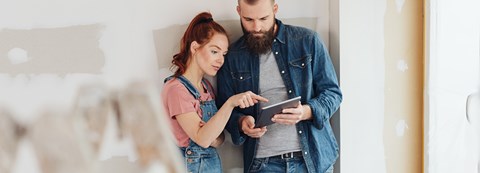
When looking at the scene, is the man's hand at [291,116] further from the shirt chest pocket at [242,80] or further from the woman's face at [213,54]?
the woman's face at [213,54]

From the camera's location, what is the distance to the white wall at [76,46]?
5.92ft

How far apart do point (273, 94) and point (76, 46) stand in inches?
27.7

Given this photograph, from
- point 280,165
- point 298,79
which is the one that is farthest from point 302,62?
point 280,165

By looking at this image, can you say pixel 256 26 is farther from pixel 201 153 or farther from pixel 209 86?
pixel 201 153

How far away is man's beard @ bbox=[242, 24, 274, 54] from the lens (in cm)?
207

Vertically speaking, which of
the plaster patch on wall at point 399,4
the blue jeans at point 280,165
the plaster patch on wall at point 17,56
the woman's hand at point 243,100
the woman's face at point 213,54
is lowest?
the blue jeans at point 280,165

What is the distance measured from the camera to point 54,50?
1.84 meters

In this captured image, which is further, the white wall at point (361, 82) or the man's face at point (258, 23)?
the white wall at point (361, 82)

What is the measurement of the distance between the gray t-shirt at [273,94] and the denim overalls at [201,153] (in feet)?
0.65

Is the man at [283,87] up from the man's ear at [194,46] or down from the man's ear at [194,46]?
down

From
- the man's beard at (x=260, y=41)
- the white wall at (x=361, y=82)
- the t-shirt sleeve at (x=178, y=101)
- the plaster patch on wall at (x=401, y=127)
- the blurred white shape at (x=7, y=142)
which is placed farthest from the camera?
the plaster patch on wall at (x=401, y=127)

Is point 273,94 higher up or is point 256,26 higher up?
point 256,26

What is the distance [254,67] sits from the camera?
2109 mm

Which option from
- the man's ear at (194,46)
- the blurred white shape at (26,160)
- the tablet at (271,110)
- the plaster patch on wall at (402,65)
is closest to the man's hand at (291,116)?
the tablet at (271,110)
